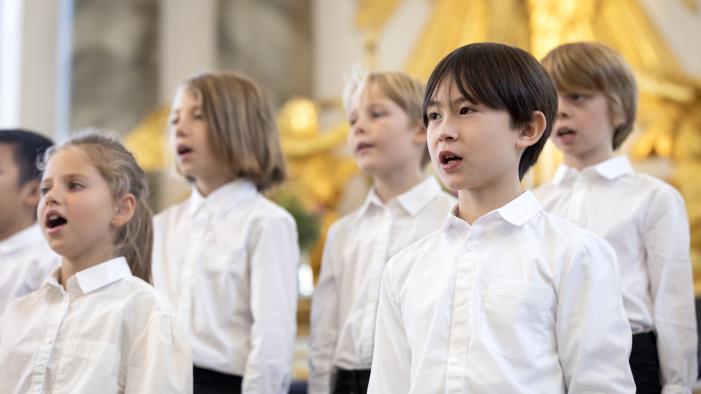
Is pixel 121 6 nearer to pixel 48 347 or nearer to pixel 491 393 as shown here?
pixel 48 347

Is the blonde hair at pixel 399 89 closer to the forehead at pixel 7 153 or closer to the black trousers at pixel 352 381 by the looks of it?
the black trousers at pixel 352 381

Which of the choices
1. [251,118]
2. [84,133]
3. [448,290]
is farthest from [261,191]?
[448,290]

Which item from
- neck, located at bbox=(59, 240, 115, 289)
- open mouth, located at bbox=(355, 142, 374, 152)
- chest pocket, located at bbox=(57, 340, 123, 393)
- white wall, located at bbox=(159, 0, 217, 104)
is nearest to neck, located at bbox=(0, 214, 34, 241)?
neck, located at bbox=(59, 240, 115, 289)

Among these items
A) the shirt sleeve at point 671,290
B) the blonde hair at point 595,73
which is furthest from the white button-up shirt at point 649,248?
the blonde hair at point 595,73

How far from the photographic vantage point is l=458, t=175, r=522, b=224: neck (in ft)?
4.95

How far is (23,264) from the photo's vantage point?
218 centimetres

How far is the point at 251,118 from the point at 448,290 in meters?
1.06

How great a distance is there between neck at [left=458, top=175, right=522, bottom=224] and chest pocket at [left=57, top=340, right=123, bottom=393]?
0.73 metres

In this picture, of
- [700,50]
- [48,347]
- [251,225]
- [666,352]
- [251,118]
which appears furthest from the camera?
[700,50]

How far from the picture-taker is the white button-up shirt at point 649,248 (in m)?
1.84

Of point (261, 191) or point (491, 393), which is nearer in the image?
point (491, 393)

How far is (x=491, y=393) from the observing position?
4.45ft

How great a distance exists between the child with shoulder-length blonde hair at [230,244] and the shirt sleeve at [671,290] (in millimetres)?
843

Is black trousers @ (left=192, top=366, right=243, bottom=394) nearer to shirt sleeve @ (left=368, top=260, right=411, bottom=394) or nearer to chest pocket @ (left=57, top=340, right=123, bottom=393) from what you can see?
chest pocket @ (left=57, top=340, right=123, bottom=393)
